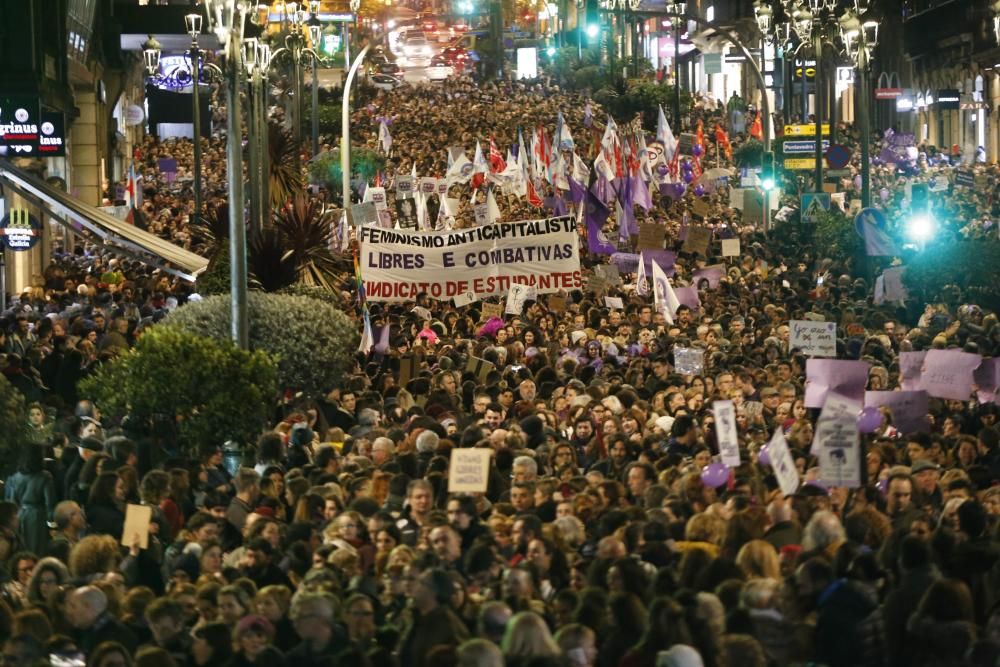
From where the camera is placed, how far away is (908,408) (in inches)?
637

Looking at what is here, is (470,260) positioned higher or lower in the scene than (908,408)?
higher

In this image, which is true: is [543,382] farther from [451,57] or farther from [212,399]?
[451,57]

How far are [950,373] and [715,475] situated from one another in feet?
12.8

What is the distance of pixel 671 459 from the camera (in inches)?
563

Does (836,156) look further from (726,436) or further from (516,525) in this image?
(516,525)

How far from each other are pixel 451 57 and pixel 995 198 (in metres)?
91.1

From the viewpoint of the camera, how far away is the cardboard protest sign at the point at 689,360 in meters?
20.3

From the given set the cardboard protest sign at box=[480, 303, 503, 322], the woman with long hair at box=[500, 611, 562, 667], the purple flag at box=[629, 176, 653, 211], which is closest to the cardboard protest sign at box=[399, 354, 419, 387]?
the cardboard protest sign at box=[480, 303, 503, 322]

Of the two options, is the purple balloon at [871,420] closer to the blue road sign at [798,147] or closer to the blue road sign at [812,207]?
the blue road sign at [812,207]

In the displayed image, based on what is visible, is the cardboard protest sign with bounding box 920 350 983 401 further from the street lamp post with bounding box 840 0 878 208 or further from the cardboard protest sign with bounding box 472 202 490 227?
the street lamp post with bounding box 840 0 878 208

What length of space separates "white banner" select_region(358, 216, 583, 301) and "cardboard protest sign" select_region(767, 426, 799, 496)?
36.0ft

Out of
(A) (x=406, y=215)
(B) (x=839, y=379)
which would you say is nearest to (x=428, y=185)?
(A) (x=406, y=215)

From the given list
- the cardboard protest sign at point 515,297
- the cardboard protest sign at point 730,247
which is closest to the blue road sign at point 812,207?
the cardboard protest sign at point 730,247

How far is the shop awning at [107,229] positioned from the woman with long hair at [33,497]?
1190 centimetres
